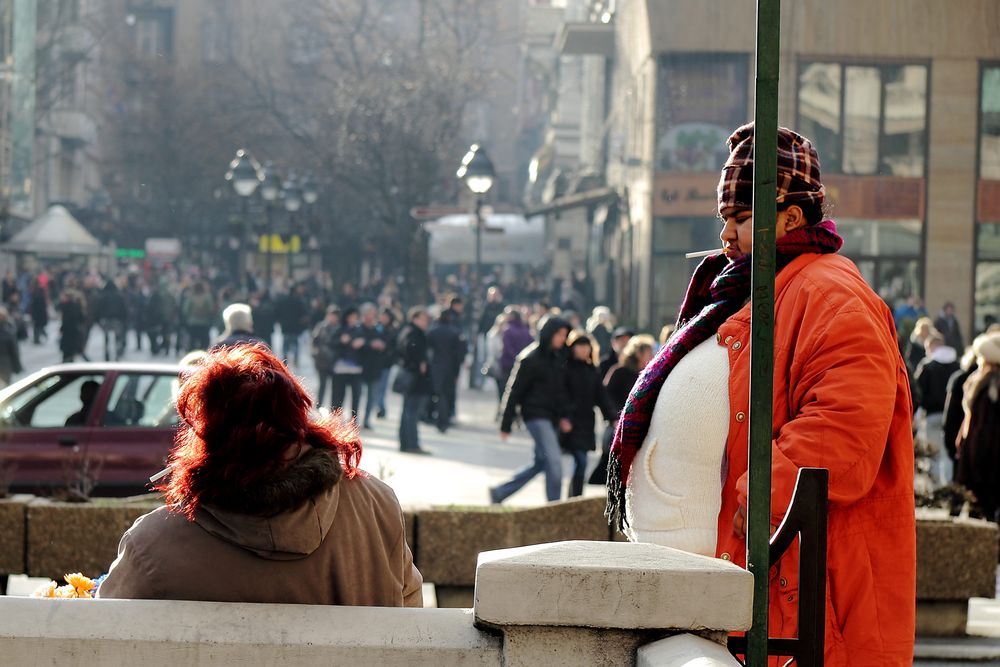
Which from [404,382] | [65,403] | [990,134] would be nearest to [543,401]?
[65,403]

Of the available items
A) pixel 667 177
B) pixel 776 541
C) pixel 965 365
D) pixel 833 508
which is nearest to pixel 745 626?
pixel 776 541

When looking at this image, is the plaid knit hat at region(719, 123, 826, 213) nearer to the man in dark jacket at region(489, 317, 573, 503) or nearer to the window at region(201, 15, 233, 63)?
the man in dark jacket at region(489, 317, 573, 503)

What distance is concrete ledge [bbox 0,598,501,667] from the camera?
3.16 meters

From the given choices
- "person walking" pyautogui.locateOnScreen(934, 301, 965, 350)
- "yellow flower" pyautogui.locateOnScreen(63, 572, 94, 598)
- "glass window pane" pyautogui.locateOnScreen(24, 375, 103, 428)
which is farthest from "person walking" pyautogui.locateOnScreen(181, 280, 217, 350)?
"yellow flower" pyautogui.locateOnScreen(63, 572, 94, 598)

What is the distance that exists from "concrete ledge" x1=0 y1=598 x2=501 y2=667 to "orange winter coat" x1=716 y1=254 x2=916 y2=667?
68cm

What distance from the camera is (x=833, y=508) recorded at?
3.42 m

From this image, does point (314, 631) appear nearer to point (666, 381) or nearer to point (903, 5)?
point (666, 381)

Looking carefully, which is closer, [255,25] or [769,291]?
[769,291]

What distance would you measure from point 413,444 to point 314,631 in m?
16.6

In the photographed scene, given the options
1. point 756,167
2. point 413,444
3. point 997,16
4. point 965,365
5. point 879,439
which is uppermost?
point 997,16

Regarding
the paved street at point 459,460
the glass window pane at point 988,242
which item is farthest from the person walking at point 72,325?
the glass window pane at point 988,242

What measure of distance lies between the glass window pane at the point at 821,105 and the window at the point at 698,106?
3.89 feet

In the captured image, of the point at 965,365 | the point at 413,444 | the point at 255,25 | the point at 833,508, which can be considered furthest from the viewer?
the point at 255,25

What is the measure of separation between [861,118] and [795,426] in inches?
1218
